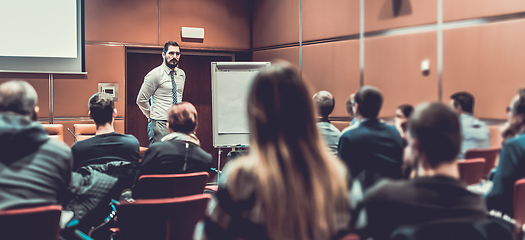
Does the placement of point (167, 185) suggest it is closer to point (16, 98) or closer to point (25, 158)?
point (25, 158)

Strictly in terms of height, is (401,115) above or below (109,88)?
below

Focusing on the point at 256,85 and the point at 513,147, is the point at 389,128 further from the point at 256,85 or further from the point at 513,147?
the point at 256,85

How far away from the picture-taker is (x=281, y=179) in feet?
3.24

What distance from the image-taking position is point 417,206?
1.14 metres

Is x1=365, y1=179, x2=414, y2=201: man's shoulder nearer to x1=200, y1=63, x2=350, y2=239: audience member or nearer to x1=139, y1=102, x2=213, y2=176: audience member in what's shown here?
x1=200, y1=63, x2=350, y2=239: audience member

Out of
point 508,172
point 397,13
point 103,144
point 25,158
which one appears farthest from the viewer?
point 397,13

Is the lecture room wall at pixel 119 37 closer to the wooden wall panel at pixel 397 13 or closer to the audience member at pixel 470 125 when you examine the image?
the wooden wall panel at pixel 397 13

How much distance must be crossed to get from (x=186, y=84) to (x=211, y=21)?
3.43ft

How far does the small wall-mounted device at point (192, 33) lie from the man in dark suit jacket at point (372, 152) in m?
3.93

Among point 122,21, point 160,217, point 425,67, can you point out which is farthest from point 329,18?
point 160,217

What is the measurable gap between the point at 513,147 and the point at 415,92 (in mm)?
2054

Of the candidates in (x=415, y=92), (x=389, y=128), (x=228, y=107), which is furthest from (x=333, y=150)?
(x=228, y=107)

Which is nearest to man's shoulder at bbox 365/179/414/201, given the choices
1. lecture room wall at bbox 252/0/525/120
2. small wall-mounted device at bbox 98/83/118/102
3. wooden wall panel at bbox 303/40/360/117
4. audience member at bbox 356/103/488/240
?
audience member at bbox 356/103/488/240

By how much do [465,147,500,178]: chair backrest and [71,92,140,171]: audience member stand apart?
7.92ft
